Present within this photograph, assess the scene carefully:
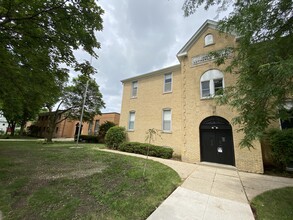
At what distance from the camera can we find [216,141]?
927 centimetres

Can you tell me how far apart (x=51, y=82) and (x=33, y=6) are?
321 cm

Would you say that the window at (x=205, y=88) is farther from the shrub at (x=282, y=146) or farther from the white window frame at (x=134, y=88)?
the white window frame at (x=134, y=88)

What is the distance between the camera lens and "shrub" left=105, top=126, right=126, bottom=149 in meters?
13.8

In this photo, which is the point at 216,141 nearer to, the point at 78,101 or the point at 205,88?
the point at 205,88

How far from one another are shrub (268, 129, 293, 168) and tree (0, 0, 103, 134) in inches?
402

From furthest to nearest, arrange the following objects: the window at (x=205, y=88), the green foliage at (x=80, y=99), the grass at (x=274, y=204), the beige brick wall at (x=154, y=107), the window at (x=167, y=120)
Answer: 1. the green foliage at (x=80, y=99)
2. the window at (x=167, y=120)
3. the beige brick wall at (x=154, y=107)
4. the window at (x=205, y=88)
5. the grass at (x=274, y=204)

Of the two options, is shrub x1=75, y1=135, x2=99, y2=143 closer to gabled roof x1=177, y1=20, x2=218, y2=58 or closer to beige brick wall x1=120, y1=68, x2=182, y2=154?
beige brick wall x1=120, y1=68, x2=182, y2=154

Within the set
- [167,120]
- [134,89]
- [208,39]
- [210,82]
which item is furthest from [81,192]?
[134,89]

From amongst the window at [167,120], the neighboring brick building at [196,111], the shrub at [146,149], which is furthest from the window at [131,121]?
the window at [167,120]

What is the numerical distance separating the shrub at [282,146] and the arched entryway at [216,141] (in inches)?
77.9

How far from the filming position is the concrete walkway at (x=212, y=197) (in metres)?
3.40

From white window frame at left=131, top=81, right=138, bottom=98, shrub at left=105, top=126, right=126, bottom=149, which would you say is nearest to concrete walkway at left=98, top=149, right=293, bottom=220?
shrub at left=105, top=126, right=126, bottom=149

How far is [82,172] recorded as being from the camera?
6.14m

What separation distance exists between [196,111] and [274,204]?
262 inches
